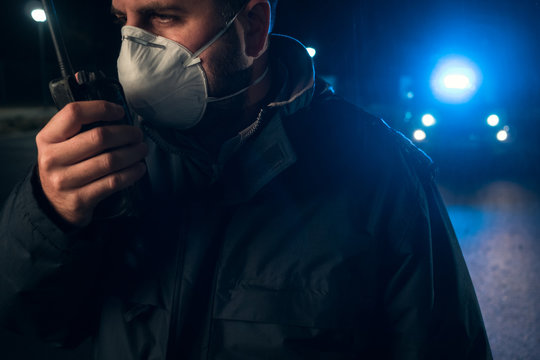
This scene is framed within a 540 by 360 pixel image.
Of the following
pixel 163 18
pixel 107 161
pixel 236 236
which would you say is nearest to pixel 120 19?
pixel 163 18

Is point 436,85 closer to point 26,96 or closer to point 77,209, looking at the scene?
point 77,209

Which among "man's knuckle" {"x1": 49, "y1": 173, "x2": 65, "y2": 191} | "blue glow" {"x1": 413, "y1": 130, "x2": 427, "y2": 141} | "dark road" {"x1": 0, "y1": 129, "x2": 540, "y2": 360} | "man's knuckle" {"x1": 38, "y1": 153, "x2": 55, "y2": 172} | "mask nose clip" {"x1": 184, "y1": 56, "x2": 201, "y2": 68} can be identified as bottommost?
"dark road" {"x1": 0, "y1": 129, "x2": 540, "y2": 360}

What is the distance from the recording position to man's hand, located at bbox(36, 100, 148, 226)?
87 cm

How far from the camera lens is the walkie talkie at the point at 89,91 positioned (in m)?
0.94

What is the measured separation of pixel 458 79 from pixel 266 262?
9.35 meters

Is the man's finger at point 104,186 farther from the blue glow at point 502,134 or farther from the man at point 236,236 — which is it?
the blue glow at point 502,134

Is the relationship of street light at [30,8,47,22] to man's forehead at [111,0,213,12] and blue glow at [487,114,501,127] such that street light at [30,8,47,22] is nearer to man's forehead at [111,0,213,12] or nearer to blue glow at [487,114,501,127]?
man's forehead at [111,0,213,12]

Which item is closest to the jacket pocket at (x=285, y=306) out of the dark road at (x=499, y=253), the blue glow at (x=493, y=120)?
the dark road at (x=499, y=253)

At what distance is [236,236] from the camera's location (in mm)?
1180

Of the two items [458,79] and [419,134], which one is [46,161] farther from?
[458,79]

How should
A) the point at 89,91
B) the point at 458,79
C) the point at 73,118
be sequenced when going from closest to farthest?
the point at 73,118, the point at 89,91, the point at 458,79

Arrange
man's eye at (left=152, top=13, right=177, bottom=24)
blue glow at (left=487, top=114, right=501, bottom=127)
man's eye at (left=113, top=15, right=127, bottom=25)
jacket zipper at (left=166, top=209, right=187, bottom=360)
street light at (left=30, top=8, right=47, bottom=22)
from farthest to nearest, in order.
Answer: blue glow at (left=487, top=114, right=501, bottom=127) < man's eye at (left=113, top=15, right=127, bottom=25) < man's eye at (left=152, top=13, right=177, bottom=24) < jacket zipper at (left=166, top=209, right=187, bottom=360) < street light at (left=30, top=8, right=47, bottom=22)

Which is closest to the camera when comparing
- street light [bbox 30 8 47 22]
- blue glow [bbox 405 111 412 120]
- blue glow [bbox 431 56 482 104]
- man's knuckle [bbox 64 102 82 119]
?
man's knuckle [bbox 64 102 82 119]

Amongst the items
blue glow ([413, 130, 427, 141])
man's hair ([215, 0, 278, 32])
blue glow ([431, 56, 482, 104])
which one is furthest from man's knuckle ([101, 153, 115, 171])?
blue glow ([431, 56, 482, 104])
